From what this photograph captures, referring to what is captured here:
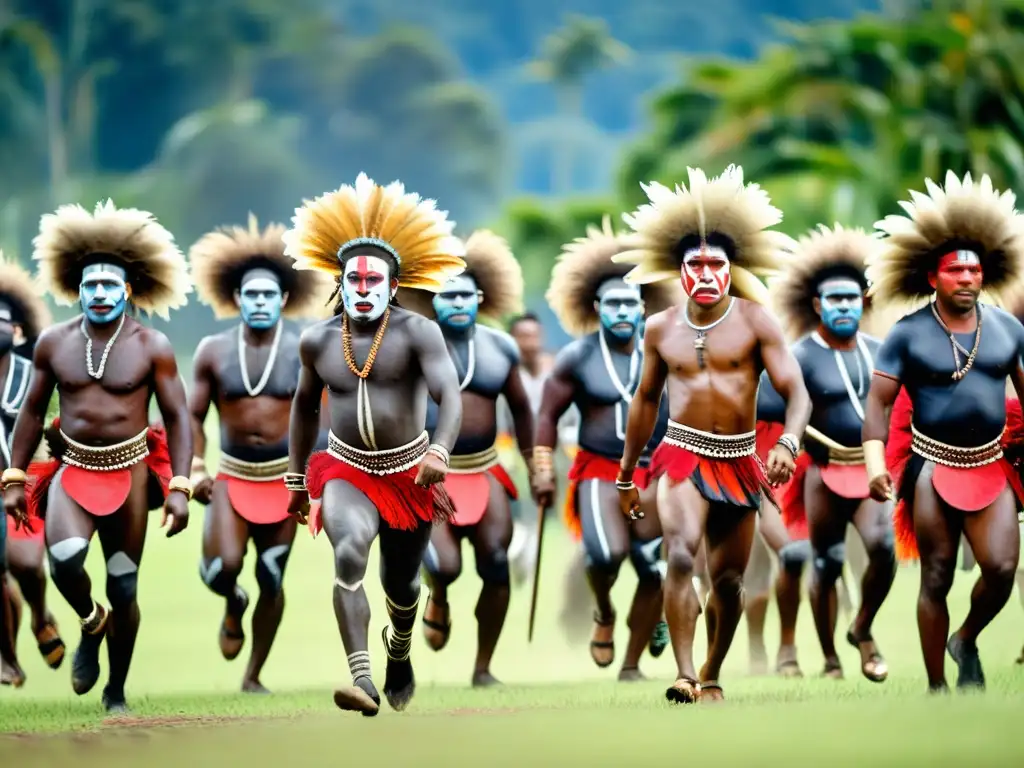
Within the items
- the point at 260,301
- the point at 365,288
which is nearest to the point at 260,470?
the point at 260,301

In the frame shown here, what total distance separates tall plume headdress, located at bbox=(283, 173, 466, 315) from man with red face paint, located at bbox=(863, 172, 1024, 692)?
2.09 meters

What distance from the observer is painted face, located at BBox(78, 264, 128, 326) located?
989cm

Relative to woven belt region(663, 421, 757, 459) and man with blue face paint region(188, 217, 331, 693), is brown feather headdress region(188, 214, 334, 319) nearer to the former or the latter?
man with blue face paint region(188, 217, 331, 693)

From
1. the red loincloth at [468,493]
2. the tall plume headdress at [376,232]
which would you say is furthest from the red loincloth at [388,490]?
the red loincloth at [468,493]

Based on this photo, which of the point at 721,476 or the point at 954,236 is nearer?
the point at 721,476

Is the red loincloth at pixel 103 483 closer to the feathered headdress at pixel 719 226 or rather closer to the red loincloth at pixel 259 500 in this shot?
the red loincloth at pixel 259 500

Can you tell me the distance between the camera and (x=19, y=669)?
38.9 ft

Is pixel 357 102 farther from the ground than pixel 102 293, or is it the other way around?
pixel 357 102

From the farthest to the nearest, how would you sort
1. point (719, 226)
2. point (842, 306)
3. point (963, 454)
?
point (842, 306) < point (719, 226) < point (963, 454)

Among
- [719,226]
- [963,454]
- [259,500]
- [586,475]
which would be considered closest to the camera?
[963,454]

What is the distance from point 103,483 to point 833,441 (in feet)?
12.9

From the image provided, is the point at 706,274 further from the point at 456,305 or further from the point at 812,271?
the point at 456,305

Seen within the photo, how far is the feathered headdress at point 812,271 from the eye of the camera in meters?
11.4

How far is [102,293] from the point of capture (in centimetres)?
991
